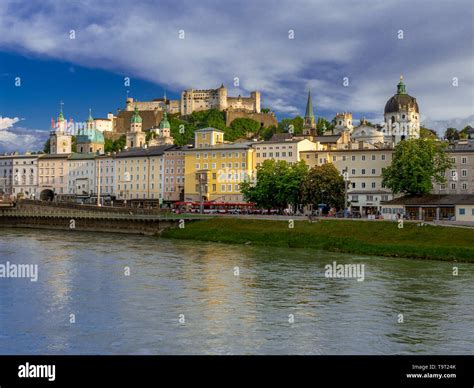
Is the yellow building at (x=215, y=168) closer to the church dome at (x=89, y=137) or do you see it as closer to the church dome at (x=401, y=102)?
the church dome at (x=401, y=102)

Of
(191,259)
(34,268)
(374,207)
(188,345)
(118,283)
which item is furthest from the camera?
(374,207)

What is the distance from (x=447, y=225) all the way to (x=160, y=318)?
37451 mm

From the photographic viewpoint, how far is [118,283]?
110 feet

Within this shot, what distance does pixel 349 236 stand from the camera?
184 ft

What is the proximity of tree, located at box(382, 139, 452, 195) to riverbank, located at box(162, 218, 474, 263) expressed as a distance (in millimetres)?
14170

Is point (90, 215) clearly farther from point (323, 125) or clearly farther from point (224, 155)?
point (323, 125)

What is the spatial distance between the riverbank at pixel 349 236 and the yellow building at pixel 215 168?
34942 mm

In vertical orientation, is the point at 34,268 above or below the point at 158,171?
below

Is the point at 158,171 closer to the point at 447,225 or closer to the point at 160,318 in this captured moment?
the point at 447,225

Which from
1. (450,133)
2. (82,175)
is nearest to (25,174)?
(82,175)

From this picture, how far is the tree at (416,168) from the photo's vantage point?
233 ft

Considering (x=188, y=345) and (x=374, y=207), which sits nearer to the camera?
(x=188, y=345)

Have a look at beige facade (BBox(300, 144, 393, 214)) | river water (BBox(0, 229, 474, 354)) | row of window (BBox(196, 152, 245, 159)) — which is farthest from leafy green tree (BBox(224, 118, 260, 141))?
river water (BBox(0, 229, 474, 354))
